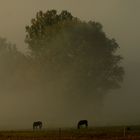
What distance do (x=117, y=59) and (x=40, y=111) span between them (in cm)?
2293

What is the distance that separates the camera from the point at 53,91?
135625mm

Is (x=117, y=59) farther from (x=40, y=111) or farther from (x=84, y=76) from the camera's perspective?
(x=40, y=111)

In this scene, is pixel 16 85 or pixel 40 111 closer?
pixel 40 111

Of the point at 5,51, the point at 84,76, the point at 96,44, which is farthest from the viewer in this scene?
the point at 5,51

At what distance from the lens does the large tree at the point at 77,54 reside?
12781cm

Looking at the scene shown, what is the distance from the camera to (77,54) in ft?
430

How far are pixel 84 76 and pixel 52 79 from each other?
9.65m

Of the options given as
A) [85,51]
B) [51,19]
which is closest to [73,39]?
[85,51]

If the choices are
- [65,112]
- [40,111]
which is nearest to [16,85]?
[40,111]

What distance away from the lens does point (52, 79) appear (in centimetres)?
13512

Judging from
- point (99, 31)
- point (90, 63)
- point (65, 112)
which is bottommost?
point (65, 112)

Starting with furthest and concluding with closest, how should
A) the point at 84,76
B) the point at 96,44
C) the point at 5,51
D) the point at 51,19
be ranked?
the point at 5,51, the point at 51,19, the point at 96,44, the point at 84,76

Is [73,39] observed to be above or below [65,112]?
above

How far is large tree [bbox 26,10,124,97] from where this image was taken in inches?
5032
